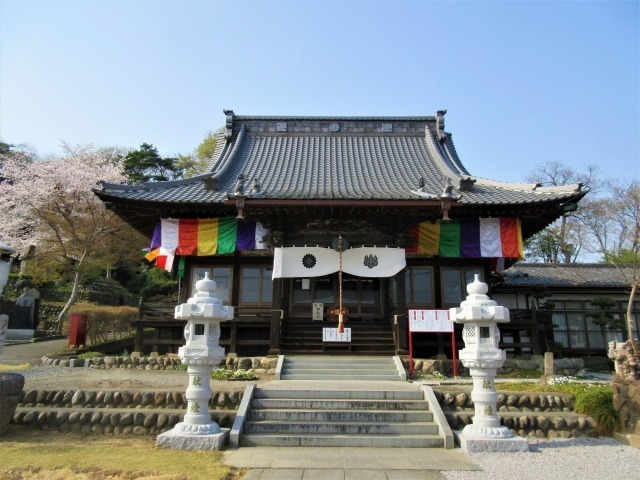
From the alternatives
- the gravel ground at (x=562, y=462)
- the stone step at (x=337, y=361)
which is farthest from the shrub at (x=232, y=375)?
the gravel ground at (x=562, y=462)

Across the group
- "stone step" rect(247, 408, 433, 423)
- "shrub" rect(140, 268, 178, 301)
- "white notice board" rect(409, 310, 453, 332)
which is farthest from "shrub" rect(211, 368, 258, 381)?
"shrub" rect(140, 268, 178, 301)

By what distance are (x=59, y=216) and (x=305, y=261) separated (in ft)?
52.2

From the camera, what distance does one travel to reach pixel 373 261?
14.4 metres

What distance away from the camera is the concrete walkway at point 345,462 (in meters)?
6.35

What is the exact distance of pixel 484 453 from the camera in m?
7.46

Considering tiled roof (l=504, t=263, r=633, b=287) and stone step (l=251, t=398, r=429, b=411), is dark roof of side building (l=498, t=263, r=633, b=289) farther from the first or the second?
stone step (l=251, t=398, r=429, b=411)

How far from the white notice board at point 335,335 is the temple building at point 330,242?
2.90 feet

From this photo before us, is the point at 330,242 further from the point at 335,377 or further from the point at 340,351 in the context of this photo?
the point at 335,377

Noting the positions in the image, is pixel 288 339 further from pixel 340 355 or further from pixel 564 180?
pixel 564 180

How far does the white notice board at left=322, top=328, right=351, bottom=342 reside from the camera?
12945mm

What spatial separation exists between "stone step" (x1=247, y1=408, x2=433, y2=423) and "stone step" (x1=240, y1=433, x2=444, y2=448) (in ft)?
1.99

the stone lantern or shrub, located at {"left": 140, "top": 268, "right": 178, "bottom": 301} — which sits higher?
shrub, located at {"left": 140, "top": 268, "right": 178, "bottom": 301}

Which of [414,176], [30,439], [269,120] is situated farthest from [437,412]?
[269,120]

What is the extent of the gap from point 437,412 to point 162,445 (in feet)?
17.6
